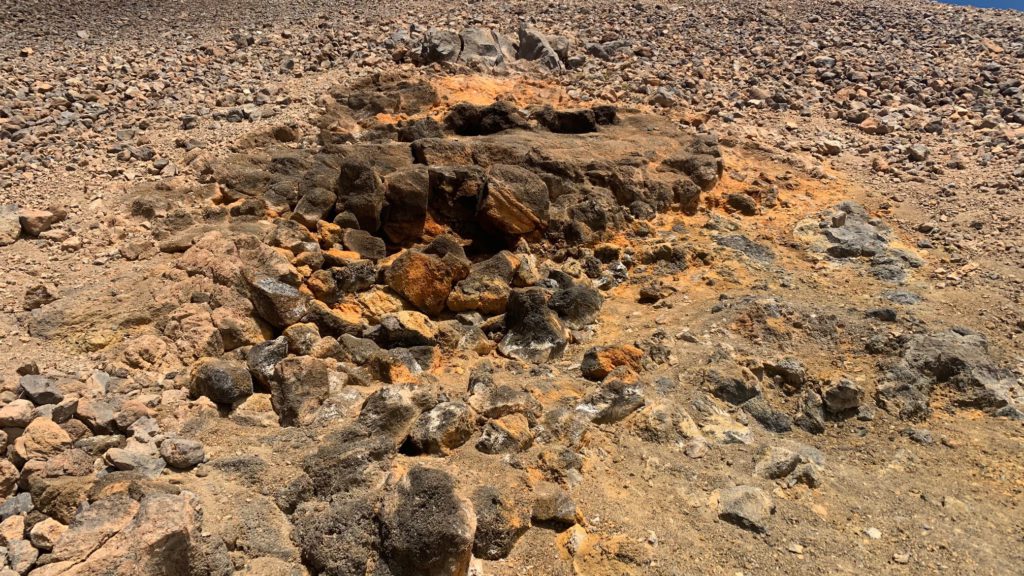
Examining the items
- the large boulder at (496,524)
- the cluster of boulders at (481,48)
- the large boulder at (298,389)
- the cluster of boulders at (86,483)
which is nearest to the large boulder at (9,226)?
the cluster of boulders at (86,483)

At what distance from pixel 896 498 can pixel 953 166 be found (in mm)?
6487

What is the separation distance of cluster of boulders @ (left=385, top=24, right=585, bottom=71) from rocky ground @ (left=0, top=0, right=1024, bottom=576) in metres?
0.08

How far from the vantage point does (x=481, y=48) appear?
10.9 m

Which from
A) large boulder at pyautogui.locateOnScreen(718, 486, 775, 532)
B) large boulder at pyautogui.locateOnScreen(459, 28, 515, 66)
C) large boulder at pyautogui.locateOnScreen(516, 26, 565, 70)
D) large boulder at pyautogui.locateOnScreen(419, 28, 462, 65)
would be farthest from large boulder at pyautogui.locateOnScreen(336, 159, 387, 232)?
large boulder at pyautogui.locateOnScreen(516, 26, 565, 70)

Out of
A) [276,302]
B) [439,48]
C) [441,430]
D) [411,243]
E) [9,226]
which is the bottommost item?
[411,243]

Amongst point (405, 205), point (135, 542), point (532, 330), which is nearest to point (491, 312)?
point (532, 330)

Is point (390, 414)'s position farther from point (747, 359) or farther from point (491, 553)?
point (747, 359)

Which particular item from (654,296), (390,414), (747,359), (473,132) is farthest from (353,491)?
(473,132)

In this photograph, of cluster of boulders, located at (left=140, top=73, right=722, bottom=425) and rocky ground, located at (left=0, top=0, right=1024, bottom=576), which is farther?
cluster of boulders, located at (left=140, top=73, right=722, bottom=425)

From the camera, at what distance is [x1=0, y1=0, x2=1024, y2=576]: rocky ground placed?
369 centimetres

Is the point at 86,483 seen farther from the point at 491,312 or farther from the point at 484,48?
the point at 484,48

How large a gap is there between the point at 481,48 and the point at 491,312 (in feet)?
20.1

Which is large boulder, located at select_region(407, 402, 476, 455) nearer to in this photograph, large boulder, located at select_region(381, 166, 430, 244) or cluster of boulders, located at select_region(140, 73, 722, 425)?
cluster of boulders, located at select_region(140, 73, 722, 425)

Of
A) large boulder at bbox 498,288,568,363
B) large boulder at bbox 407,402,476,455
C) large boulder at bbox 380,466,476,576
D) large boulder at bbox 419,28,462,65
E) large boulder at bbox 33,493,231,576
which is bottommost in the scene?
large boulder at bbox 498,288,568,363
